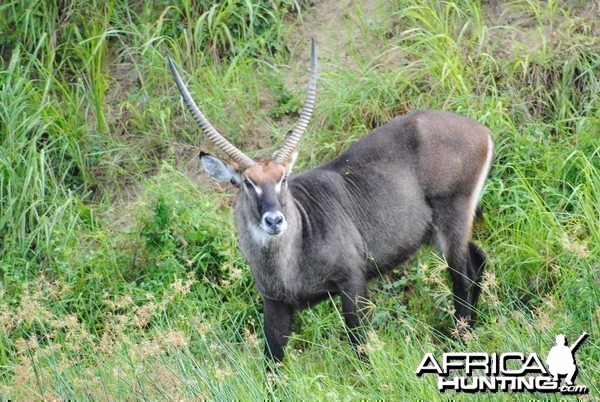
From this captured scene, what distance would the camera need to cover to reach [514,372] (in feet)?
13.4

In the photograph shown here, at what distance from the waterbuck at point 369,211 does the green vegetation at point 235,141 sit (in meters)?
0.22

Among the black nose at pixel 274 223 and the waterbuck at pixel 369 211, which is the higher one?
the black nose at pixel 274 223

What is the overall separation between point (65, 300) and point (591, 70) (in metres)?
3.66

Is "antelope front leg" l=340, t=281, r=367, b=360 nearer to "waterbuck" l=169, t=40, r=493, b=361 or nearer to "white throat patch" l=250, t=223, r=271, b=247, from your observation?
"waterbuck" l=169, t=40, r=493, b=361

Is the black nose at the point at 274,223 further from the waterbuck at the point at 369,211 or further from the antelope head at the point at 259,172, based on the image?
the waterbuck at the point at 369,211

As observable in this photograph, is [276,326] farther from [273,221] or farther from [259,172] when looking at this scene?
[259,172]

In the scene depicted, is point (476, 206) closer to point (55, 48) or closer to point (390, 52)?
point (390, 52)

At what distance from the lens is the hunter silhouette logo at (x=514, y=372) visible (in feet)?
13.1

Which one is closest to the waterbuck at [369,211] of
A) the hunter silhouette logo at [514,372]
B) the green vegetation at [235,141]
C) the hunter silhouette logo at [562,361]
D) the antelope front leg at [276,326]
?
the antelope front leg at [276,326]

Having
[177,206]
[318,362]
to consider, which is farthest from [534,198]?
[177,206]

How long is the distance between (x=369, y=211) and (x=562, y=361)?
2090 mm

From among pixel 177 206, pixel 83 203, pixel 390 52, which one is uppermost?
pixel 390 52

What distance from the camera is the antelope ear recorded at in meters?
5.57

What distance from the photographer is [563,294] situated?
A: 5.43 metres
